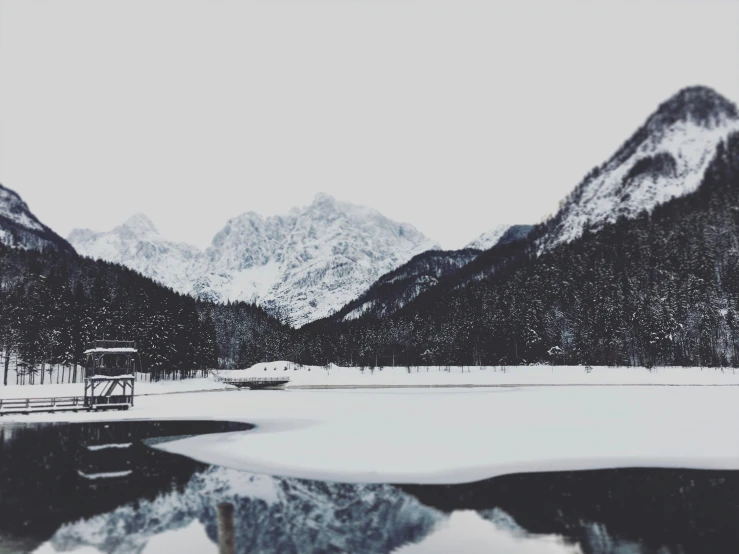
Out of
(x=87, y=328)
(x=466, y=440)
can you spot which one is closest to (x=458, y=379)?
(x=87, y=328)

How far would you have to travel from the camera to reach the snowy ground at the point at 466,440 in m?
22.3

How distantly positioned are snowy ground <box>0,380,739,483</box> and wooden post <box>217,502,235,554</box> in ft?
35.8

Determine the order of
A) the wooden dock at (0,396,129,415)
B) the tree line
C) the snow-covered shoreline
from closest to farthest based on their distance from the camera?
the wooden dock at (0,396,129,415) < the snow-covered shoreline < the tree line

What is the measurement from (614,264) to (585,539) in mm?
143945

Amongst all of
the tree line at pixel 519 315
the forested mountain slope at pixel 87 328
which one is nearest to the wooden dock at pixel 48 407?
the forested mountain slope at pixel 87 328

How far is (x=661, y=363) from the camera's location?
10419 centimetres

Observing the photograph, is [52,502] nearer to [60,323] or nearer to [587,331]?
[60,323]

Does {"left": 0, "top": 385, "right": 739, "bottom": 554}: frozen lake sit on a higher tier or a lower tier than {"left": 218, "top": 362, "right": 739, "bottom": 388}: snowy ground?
higher

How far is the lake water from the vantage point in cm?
1341

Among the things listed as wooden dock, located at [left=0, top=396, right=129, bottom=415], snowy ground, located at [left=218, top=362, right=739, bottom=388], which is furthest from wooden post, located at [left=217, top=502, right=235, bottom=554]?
snowy ground, located at [left=218, top=362, right=739, bottom=388]

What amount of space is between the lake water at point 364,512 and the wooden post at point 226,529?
3466 millimetres

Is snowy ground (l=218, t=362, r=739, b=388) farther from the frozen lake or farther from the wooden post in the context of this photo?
the wooden post

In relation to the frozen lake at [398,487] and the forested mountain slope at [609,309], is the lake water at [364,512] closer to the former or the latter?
the frozen lake at [398,487]

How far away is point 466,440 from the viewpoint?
91.6 ft
